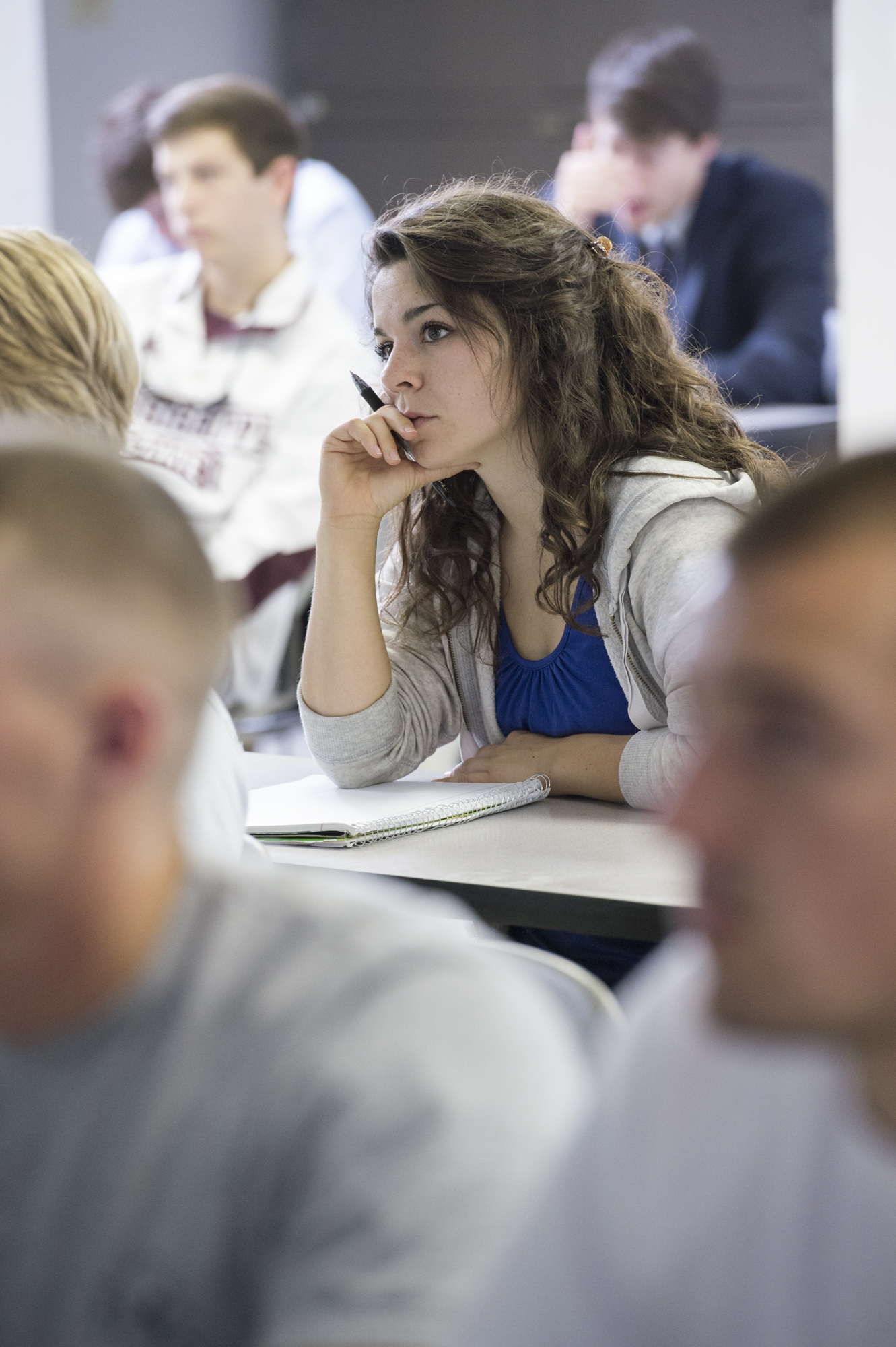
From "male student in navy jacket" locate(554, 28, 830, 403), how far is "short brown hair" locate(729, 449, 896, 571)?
367 centimetres

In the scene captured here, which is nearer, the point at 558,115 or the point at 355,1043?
the point at 355,1043

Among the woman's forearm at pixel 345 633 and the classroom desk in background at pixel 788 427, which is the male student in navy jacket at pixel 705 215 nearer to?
the classroom desk in background at pixel 788 427

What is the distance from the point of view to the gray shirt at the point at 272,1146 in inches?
21.2

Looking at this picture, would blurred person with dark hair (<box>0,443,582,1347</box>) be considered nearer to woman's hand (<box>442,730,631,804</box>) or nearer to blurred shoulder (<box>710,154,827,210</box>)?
woman's hand (<box>442,730,631,804</box>)

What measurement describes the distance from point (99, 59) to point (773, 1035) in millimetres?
6028

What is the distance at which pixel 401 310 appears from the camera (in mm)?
1838

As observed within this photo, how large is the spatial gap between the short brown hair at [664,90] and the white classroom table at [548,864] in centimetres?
289

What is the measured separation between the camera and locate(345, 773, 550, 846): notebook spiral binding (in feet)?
5.25

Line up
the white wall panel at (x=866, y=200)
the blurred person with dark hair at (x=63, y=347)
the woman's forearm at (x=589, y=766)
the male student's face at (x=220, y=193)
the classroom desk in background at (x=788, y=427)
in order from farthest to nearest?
1. the male student's face at (x=220, y=193)
2. the white wall panel at (x=866, y=200)
3. the classroom desk in background at (x=788, y=427)
4. the woman's forearm at (x=589, y=766)
5. the blurred person with dark hair at (x=63, y=347)

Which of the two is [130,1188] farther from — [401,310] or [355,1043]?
[401,310]

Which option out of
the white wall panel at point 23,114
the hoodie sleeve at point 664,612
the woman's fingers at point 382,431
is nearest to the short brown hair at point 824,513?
the hoodie sleeve at point 664,612

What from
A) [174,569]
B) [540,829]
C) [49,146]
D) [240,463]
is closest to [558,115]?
[49,146]

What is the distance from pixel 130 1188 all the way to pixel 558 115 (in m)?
6.42

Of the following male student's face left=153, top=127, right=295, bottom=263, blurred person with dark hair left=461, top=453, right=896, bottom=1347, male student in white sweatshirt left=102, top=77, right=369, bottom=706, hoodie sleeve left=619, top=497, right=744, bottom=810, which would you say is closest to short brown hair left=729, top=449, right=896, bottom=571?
blurred person with dark hair left=461, top=453, right=896, bottom=1347
